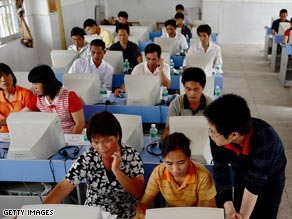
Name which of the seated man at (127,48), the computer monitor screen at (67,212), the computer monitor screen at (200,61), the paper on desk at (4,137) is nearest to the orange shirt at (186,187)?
the computer monitor screen at (67,212)

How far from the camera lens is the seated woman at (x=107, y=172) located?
67.6 inches

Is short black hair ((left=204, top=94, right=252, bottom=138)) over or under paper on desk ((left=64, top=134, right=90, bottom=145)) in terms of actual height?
over

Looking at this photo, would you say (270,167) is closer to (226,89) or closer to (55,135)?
(55,135)

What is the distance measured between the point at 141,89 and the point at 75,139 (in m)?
0.72

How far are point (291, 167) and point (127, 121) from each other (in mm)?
1989

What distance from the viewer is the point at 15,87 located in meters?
2.91

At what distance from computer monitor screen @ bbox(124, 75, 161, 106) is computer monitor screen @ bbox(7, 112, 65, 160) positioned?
88 centimetres

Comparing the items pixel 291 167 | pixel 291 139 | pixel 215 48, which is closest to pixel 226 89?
pixel 215 48

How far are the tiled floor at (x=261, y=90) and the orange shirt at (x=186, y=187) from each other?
134 centimetres

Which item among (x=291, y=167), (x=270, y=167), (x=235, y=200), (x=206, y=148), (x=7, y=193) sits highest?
(x=270, y=167)

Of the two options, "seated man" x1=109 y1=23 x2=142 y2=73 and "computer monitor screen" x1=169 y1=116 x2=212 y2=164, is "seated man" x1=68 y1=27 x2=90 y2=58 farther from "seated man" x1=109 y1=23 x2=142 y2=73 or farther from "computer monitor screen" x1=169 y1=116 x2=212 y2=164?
"computer monitor screen" x1=169 y1=116 x2=212 y2=164

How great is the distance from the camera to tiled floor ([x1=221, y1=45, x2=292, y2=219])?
→ 374cm

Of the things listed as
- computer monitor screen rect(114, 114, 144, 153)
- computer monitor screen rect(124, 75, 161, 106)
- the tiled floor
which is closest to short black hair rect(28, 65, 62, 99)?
computer monitor screen rect(124, 75, 161, 106)

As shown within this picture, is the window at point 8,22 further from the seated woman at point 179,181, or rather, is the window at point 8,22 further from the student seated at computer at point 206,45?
the seated woman at point 179,181
